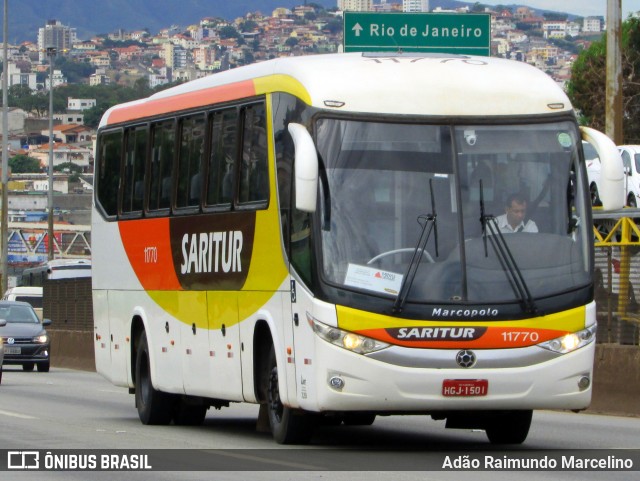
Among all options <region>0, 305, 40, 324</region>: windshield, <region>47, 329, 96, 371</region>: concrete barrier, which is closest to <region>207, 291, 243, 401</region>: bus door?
<region>47, 329, 96, 371</region>: concrete barrier

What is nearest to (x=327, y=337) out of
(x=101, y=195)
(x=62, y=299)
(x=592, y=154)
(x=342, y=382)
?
(x=342, y=382)

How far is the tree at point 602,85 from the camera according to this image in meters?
60.7

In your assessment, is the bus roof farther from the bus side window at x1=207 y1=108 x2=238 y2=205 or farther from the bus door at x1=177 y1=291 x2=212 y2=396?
the bus door at x1=177 y1=291 x2=212 y2=396

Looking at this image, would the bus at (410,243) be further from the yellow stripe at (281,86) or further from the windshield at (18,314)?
the windshield at (18,314)

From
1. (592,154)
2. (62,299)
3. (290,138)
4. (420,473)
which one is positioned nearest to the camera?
(420,473)

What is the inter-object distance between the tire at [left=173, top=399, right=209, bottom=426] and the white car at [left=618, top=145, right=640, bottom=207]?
51.3 feet

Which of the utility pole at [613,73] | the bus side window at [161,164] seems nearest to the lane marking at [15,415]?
the bus side window at [161,164]

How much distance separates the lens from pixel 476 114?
1430cm

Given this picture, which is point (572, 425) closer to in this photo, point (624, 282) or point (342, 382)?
point (624, 282)

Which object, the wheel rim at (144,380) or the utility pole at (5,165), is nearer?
the wheel rim at (144,380)

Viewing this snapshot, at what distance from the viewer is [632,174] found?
3294 cm

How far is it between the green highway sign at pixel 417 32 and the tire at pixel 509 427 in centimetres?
1221

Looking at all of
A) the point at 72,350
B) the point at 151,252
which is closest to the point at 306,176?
the point at 151,252

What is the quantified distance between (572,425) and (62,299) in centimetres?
2560
